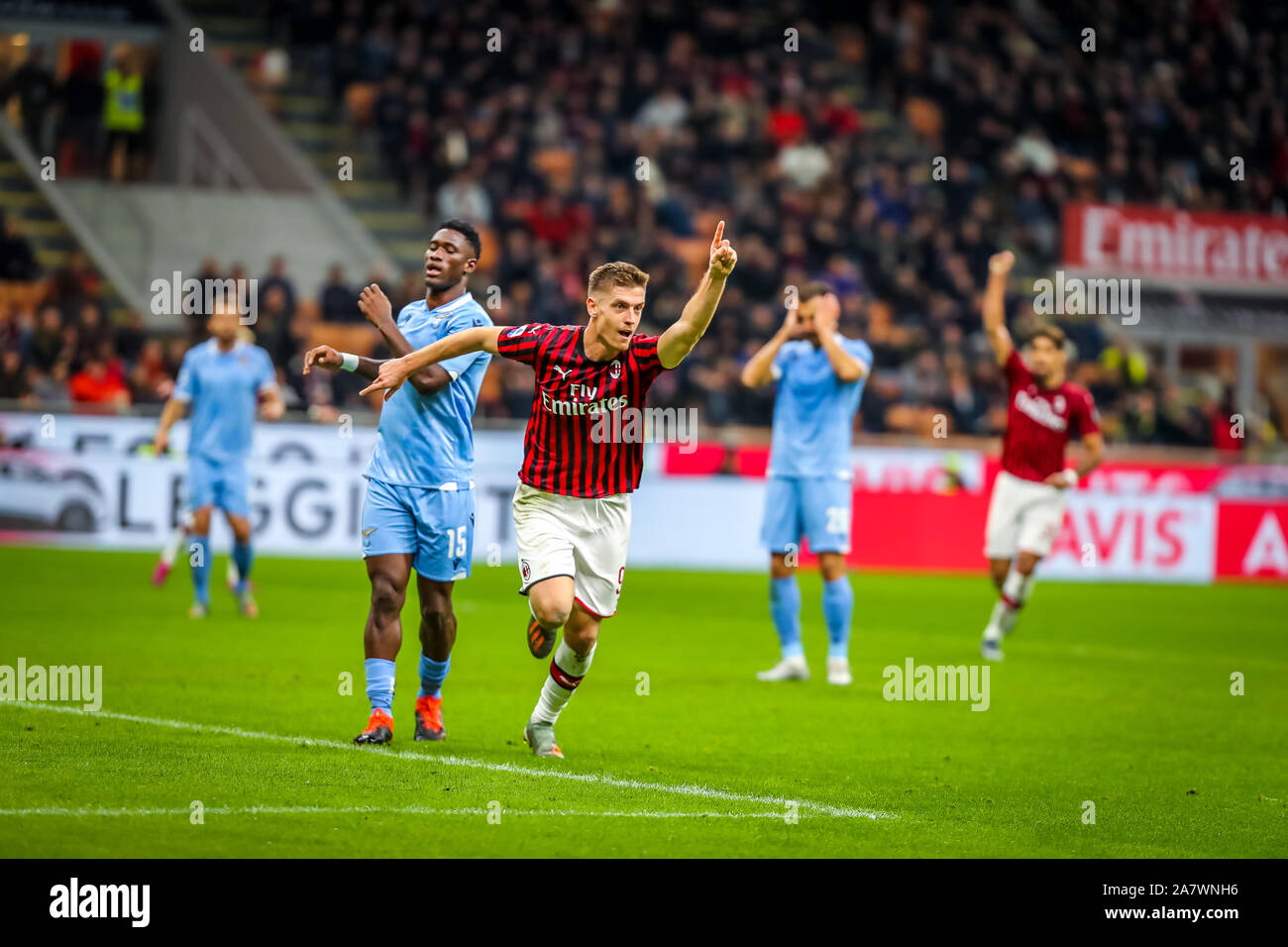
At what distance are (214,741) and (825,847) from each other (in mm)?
3183

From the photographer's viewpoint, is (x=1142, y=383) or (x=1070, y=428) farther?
(x=1142, y=383)

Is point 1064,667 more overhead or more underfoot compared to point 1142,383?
more underfoot

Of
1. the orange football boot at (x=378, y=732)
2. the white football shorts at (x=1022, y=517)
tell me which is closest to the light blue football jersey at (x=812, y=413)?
the white football shorts at (x=1022, y=517)

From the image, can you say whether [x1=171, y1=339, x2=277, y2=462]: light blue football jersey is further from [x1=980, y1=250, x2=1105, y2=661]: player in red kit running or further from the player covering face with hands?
[x1=980, y1=250, x2=1105, y2=661]: player in red kit running

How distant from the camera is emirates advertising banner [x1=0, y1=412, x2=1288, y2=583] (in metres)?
19.8

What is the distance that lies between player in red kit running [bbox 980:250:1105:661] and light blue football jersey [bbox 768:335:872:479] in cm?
201

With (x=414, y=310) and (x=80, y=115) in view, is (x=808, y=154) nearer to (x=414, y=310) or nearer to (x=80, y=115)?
(x=80, y=115)

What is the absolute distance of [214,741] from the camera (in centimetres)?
851

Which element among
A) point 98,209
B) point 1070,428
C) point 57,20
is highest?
point 57,20

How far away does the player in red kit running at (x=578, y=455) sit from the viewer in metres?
7.96

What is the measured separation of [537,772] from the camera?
26.3 feet

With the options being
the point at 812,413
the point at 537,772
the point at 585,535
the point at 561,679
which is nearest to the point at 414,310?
the point at 585,535
